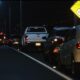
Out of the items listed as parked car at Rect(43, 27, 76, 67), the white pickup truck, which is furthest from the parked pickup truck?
parked car at Rect(43, 27, 76, 67)

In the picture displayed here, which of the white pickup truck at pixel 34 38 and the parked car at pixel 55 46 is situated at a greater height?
the parked car at pixel 55 46

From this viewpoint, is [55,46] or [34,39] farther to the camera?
[34,39]

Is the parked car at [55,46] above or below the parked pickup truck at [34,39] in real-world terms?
above

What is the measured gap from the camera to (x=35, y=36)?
38.6 m

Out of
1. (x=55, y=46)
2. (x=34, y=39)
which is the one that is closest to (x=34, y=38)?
(x=34, y=39)

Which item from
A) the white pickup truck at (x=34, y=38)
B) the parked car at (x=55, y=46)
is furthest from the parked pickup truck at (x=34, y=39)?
the parked car at (x=55, y=46)

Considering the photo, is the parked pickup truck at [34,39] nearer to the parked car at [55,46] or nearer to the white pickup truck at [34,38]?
the white pickup truck at [34,38]

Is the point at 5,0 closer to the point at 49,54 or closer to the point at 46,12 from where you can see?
the point at 46,12

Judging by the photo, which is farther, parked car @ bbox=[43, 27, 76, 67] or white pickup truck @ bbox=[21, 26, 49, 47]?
white pickup truck @ bbox=[21, 26, 49, 47]

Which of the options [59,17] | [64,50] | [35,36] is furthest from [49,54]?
[59,17]

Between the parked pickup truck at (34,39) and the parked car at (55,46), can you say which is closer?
the parked car at (55,46)

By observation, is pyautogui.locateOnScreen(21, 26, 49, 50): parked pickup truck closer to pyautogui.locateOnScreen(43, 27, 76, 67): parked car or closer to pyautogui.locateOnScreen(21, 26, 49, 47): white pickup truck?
pyautogui.locateOnScreen(21, 26, 49, 47): white pickup truck

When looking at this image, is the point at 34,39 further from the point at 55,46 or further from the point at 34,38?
the point at 55,46

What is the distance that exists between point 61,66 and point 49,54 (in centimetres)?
296
